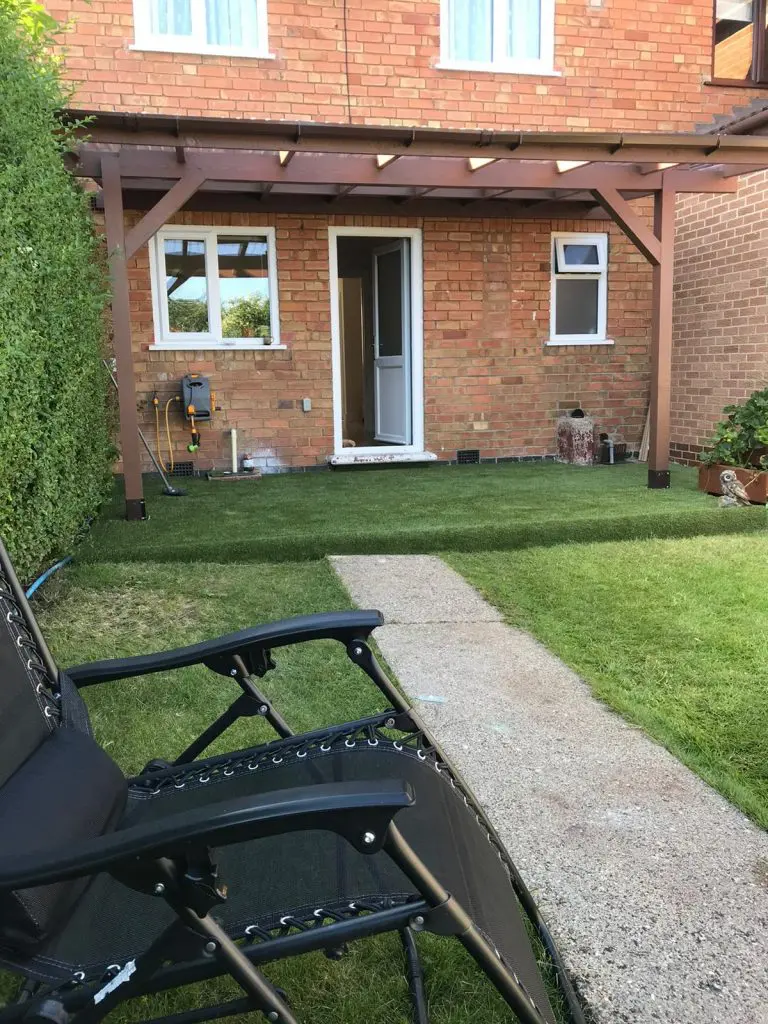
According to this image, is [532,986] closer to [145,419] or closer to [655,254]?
[655,254]

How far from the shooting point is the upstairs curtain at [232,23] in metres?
7.89

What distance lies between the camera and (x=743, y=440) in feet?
22.0

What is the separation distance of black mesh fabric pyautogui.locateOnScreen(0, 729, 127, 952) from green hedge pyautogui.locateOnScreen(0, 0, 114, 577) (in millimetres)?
1973

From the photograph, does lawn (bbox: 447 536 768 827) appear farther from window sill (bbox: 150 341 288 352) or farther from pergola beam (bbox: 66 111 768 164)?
window sill (bbox: 150 341 288 352)

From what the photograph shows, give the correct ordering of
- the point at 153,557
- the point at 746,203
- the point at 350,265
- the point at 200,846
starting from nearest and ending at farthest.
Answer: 1. the point at 200,846
2. the point at 153,557
3. the point at 746,203
4. the point at 350,265

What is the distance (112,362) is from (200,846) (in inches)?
252

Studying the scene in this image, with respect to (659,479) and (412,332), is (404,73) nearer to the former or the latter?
(412,332)

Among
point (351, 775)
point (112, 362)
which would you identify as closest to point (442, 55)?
point (112, 362)

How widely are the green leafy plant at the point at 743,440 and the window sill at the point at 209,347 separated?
443 cm

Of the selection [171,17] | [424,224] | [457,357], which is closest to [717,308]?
[457,357]

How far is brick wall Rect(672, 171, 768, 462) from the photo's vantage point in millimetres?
7988

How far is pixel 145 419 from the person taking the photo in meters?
8.19

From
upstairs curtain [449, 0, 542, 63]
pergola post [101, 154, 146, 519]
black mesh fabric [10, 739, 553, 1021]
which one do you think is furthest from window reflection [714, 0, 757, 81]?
black mesh fabric [10, 739, 553, 1021]

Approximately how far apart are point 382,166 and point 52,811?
19.3 feet
